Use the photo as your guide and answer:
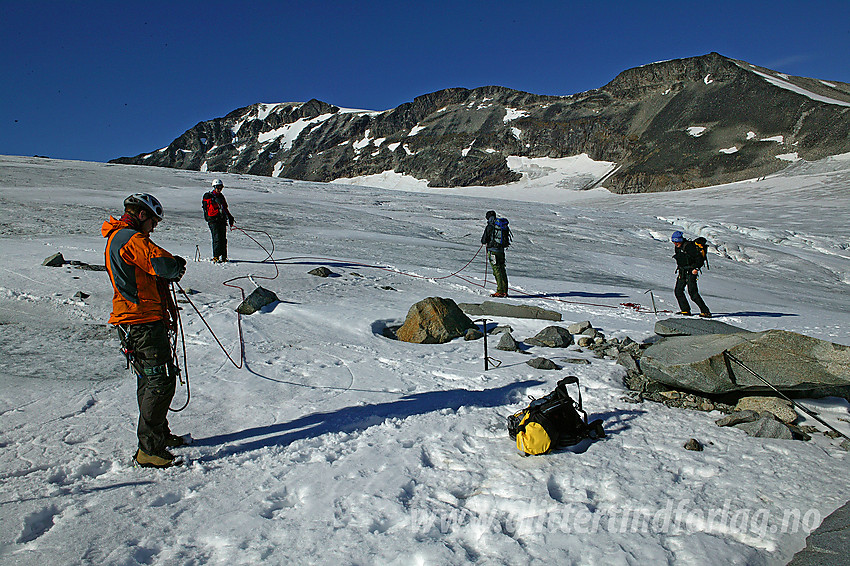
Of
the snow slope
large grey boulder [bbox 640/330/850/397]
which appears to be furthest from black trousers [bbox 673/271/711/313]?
large grey boulder [bbox 640/330/850/397]

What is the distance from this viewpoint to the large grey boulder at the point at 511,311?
8.96m

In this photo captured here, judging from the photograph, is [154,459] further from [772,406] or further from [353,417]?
[772,406]

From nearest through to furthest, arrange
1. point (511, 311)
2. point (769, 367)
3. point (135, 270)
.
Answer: point (135, 270)
point (769, 367)
point (511, 311)

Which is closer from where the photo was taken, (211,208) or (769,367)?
(769,367)

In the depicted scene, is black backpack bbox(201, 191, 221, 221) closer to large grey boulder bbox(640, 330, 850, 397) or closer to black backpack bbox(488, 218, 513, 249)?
black backpack bbox(488, 218, 513, 249)

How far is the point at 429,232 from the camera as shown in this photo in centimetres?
2192

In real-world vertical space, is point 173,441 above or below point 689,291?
below

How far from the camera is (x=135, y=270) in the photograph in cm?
362

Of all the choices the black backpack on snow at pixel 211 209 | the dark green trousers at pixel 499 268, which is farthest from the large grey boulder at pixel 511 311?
the black backpack on snow at pixel 211 209

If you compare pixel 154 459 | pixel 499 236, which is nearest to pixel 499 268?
pixel 499 236

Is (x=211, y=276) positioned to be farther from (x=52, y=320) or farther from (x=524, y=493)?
(x=524, y=493)

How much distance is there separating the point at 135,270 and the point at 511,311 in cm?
659

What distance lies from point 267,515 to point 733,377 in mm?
4545

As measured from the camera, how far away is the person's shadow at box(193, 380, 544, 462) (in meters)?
4.18
